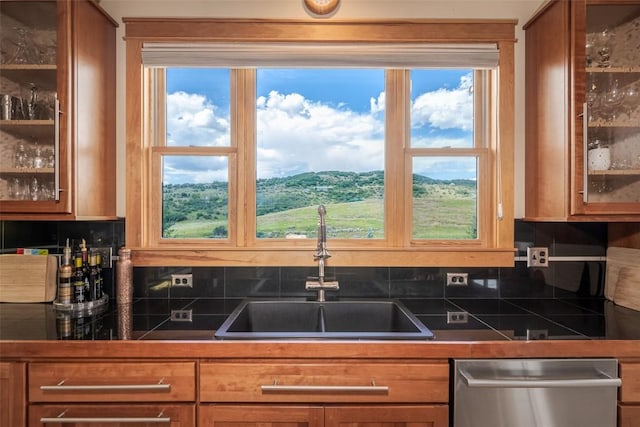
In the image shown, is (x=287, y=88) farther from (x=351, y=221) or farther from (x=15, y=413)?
(x=15, y=413)

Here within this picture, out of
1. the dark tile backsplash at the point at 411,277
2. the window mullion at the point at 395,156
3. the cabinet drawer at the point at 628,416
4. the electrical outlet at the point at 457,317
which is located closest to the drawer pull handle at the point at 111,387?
the dark tile backsplash at the point at 411,277

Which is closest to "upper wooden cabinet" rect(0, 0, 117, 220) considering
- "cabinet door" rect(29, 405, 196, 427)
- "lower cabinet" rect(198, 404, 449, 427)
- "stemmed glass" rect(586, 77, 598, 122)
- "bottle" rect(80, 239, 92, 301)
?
"bottle" rect(80, 239, 92, 301)

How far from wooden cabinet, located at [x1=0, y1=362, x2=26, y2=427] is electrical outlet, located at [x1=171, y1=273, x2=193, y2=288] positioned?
2.31 ft

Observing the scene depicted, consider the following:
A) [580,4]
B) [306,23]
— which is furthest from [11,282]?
[580,4]

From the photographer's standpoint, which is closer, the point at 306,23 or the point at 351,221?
the point at 306,23

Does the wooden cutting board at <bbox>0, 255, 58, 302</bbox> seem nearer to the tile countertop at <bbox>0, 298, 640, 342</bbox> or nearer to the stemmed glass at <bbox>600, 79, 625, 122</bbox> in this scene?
the tile countertop at <bbox>0, 298, 640, 342</bbox>

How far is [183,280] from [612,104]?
7.18ft

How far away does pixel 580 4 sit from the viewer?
151 cm

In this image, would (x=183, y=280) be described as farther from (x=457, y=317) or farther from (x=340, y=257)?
(x=457, y=317)

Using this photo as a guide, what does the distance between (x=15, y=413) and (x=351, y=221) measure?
1539mm

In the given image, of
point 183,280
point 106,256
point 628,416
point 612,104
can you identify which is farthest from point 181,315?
point 612,104

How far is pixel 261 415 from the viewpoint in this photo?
3.92 feet

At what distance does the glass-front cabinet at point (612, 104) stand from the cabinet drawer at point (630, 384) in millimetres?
648

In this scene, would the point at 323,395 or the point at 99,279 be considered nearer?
the point at 323,395
